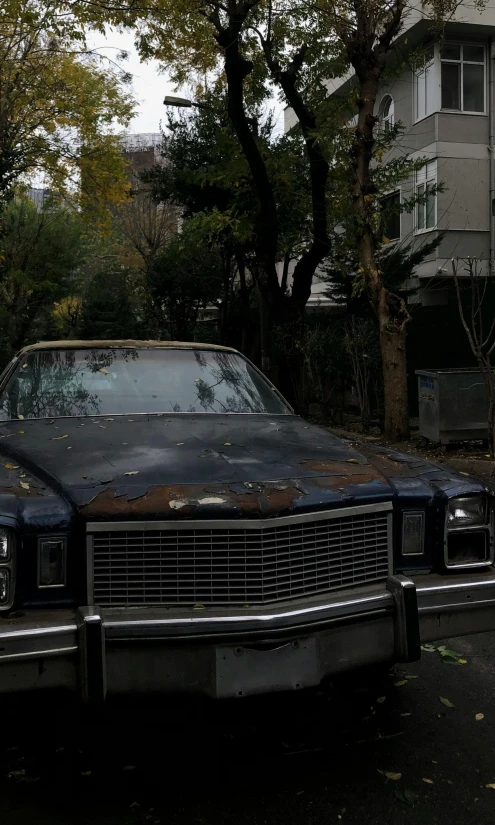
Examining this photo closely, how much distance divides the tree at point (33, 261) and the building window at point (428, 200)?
1385 cm

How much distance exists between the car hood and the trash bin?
7608 millimetres

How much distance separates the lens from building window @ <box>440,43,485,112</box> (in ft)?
71.1

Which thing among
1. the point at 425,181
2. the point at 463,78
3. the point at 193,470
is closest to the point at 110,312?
the point at 425,181

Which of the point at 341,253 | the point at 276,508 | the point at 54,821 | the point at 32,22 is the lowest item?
the point at 54,821

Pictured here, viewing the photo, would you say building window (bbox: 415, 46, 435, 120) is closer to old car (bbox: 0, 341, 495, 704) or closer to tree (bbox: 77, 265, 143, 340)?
tree (bbox: 77, 265, 143, 340)

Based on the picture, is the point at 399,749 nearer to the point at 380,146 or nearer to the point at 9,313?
the point at 380,146

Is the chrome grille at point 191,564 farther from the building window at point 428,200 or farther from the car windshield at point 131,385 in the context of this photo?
the building window at point 428,200

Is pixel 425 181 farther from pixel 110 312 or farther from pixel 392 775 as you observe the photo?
pixel 392 775

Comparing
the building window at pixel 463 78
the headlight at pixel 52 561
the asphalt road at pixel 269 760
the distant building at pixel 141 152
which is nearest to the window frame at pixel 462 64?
the building window at pixel 463 78

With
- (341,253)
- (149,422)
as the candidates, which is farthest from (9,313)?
(149,422)

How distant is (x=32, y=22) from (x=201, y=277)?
1239 cm

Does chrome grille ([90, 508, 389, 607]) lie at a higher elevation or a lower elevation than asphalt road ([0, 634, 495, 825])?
higher

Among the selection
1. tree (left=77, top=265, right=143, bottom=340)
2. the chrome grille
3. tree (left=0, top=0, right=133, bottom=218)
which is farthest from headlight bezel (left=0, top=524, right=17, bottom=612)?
tree (left=77, top=265, right=143, bottom=340)

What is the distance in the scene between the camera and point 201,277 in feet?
86.3
